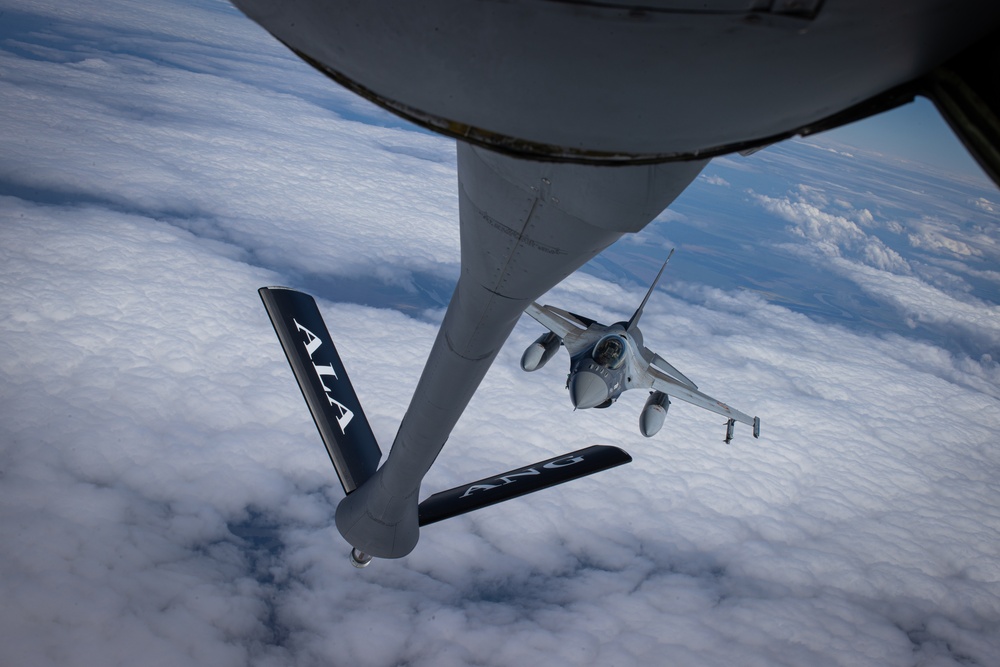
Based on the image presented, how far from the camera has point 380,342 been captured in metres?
45.4

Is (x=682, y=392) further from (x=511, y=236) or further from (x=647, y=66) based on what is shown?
(x=647, y=66)

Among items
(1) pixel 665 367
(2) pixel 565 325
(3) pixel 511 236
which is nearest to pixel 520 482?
(3) pixel 511 236

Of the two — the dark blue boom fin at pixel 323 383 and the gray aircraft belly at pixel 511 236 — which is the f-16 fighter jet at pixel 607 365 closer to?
the dark blue boom fin at pixel 323 383

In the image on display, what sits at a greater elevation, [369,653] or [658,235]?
[658,235]

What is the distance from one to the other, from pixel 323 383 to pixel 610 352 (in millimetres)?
10415

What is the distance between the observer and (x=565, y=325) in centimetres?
1866

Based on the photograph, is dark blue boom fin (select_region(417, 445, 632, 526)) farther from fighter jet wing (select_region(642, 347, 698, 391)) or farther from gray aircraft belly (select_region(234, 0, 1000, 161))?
fighter jet wing (select_region(642, 347, 698, 391))

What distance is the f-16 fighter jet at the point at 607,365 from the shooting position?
54.1 feet

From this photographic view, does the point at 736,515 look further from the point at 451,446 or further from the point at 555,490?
the point at 451,446

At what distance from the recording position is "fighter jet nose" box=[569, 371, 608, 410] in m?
16.3

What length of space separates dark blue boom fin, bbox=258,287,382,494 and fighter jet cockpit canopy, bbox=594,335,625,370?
31.5 ft

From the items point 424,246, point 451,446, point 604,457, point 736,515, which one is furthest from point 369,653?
point 424,246

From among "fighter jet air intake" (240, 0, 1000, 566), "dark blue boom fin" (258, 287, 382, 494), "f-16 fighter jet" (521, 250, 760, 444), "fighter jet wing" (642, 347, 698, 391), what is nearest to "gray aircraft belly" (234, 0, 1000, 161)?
"fighter jet air intake" (240, 0, 1000, 566)

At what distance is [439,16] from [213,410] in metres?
40.1
